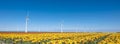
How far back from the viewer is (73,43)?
851 inches

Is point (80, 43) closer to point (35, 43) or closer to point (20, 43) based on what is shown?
point (35, 43)

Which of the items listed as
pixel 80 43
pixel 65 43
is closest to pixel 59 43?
pixel 65 43

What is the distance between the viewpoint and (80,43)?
2181 centimetres

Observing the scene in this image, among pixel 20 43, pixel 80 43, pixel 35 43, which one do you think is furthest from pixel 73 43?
pixel 20 43

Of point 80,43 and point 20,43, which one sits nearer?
point 80,43

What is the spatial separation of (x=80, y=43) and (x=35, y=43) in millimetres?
4166

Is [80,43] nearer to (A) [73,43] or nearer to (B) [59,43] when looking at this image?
(A) [73,43]

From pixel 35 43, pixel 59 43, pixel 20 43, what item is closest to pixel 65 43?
pixel 59 43

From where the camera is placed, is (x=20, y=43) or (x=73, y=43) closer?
(x=73, y=43)

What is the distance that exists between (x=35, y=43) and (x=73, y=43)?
3.52 meters

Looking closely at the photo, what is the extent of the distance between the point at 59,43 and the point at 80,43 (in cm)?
208

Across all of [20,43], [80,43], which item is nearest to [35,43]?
[20,43]

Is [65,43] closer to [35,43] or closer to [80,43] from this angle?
[80,43]

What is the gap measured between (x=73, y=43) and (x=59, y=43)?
1.40 meters
